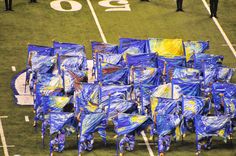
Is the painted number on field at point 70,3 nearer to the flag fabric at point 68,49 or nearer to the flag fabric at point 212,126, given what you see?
the flag fabric at point 68,49

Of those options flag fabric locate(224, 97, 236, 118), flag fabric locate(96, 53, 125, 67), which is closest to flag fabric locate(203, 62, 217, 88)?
flag fabric locate(224, 97, 236, 118)

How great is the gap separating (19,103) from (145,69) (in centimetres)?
460

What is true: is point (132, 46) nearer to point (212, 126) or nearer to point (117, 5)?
point (212, 126)

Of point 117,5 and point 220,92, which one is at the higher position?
point 117,5

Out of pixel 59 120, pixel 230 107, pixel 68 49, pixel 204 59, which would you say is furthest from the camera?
pixel 68 49

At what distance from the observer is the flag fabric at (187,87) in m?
45.3

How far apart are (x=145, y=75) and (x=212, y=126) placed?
4.16m

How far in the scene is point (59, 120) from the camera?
42.8 meters

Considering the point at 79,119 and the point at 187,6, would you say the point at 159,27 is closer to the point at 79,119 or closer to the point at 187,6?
the point at 187,6

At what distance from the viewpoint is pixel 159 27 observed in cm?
5412

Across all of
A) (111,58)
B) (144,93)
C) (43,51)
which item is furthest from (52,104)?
(43,51)

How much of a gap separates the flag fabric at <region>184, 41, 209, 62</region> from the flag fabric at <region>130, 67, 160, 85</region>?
9.26 ft

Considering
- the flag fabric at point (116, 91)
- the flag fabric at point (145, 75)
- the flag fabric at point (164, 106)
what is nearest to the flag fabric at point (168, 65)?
the flag fabric at point (145, 75)

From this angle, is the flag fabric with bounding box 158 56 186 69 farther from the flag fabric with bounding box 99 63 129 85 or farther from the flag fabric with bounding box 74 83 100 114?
the flag fabric with bounding box 74 83 100 114
